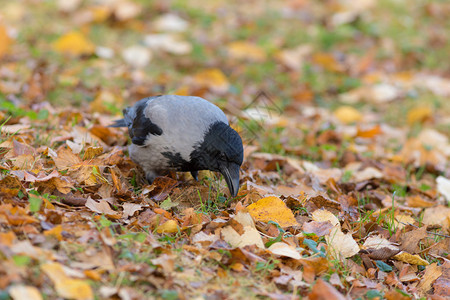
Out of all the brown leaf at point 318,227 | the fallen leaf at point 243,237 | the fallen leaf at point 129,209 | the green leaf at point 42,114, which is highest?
the green leaf at point 42,114

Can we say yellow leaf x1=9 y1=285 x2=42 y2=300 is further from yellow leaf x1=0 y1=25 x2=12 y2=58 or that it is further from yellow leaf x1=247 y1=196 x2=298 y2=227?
yellow leaf x1=0 y1=25 x2=12 y2=58

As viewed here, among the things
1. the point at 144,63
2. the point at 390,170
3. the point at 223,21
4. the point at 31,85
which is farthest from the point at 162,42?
the point at 390,170

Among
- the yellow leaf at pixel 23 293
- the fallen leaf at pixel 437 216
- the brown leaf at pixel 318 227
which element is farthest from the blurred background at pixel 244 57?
the yellow leaf at pixel 23 293

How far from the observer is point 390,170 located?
5289mm

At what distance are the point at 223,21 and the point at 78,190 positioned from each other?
6.31 meters

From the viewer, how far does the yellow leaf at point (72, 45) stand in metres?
7.39

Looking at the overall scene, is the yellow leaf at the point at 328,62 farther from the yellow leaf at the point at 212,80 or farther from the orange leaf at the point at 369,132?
the orange leaf at the point at 369,132

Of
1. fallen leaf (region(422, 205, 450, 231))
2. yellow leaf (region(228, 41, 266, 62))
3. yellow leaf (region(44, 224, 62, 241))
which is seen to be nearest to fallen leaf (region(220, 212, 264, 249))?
yellow leaf (region(44, 224, 62, 241))

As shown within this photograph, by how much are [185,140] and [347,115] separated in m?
3.70

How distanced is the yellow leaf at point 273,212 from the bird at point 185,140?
0.85 ft

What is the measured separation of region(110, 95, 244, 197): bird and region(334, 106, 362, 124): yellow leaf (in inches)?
129

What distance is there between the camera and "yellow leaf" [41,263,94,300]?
96.0 inches

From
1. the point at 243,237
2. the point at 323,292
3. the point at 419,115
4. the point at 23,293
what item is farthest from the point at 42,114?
the point at 419,115

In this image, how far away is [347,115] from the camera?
277 inches
